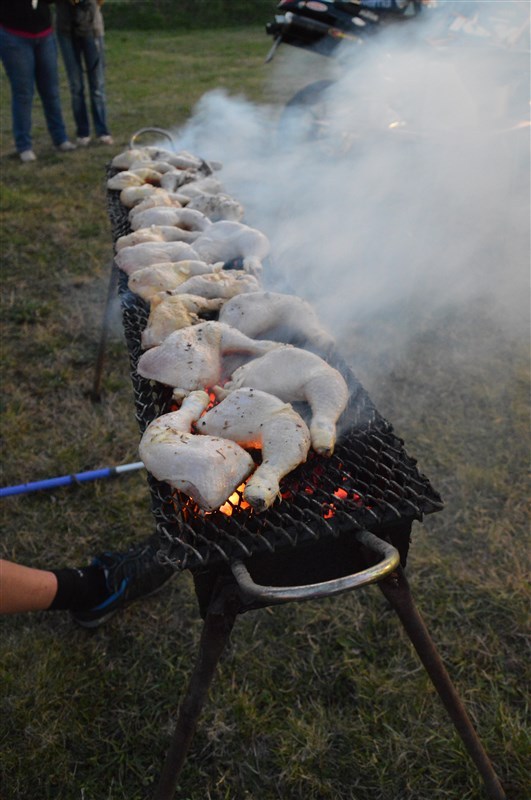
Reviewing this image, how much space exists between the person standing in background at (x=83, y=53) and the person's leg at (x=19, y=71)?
0.98 metres

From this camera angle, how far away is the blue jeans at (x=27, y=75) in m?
7.21

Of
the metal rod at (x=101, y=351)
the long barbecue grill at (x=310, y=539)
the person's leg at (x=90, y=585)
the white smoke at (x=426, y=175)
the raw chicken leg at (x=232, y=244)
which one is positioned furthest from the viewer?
the white smoke at (x=426, y=175)

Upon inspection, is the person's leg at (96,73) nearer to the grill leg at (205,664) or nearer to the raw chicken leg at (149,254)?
the raw chicken leg at (149,254)

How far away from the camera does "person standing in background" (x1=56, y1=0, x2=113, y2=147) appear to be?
792 cm

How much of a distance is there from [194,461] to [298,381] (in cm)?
51

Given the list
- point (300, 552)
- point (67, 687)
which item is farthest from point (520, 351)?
point (67, 687)

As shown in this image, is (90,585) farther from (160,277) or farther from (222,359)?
(160,277)

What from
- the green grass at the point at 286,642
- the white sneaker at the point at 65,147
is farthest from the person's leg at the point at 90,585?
the white sneaker at the point at 65,147

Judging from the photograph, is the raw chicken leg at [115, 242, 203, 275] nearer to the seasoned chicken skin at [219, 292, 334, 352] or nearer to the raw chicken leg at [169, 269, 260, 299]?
the raw chicken leg at [169, 269, 260, 299]

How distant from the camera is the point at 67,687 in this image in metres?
2.44

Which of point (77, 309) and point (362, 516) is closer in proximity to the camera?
point (362, 516)

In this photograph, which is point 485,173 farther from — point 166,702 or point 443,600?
point 166,702

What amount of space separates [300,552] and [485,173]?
5.52 m

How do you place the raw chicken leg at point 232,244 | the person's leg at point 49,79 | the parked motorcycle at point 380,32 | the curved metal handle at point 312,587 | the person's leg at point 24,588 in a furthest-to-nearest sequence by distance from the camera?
1. the person's leg at point 49,79
2. the parked motorcycle at point 380,32
3. the raw chicken leg at point 232,244
4. the person's leg at point 24,588
5. the curved metal handle at point 312,587
